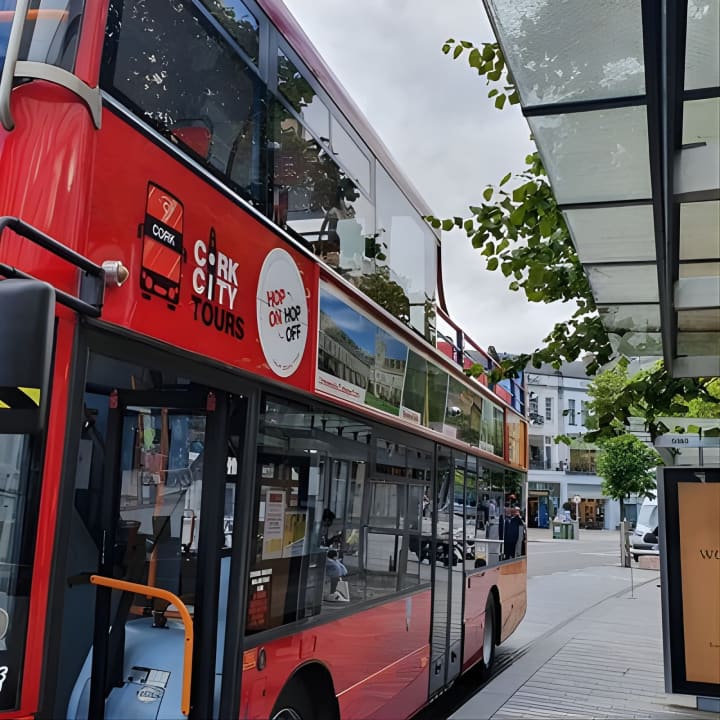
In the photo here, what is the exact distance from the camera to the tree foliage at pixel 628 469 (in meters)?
38.4

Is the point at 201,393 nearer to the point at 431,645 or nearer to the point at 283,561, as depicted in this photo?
the point at 283,561

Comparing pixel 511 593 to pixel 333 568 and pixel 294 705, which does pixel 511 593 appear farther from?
pixel 294 705

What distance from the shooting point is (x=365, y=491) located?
5.46m

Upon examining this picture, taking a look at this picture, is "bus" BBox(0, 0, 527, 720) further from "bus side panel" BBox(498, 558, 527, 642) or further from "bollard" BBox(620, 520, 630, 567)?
"bollard" BBox(620, 520, 630, 567)

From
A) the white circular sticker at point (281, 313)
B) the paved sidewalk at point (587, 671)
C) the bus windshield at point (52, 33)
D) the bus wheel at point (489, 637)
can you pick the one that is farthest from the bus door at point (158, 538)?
the bus wheel at point (489, 637)

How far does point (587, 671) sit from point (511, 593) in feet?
6.79

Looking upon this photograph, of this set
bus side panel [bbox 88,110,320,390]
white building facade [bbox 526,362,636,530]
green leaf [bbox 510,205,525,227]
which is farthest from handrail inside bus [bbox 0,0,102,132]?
white building facade [bbox 526,362,636,530]

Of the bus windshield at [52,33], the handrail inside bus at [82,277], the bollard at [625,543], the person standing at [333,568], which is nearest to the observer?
the handrail inside bus at [82,277]

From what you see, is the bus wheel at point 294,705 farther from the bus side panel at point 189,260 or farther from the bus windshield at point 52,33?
the bus windshield at point 52,33

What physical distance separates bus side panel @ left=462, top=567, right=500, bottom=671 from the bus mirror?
7000 mm

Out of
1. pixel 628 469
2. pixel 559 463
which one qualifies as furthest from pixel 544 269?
pixel 559 463

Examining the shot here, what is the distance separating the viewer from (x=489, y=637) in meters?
10.1

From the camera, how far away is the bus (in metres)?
2.70

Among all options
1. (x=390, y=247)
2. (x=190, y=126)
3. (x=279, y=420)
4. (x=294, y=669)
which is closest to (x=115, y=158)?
(x=190, y=126)
